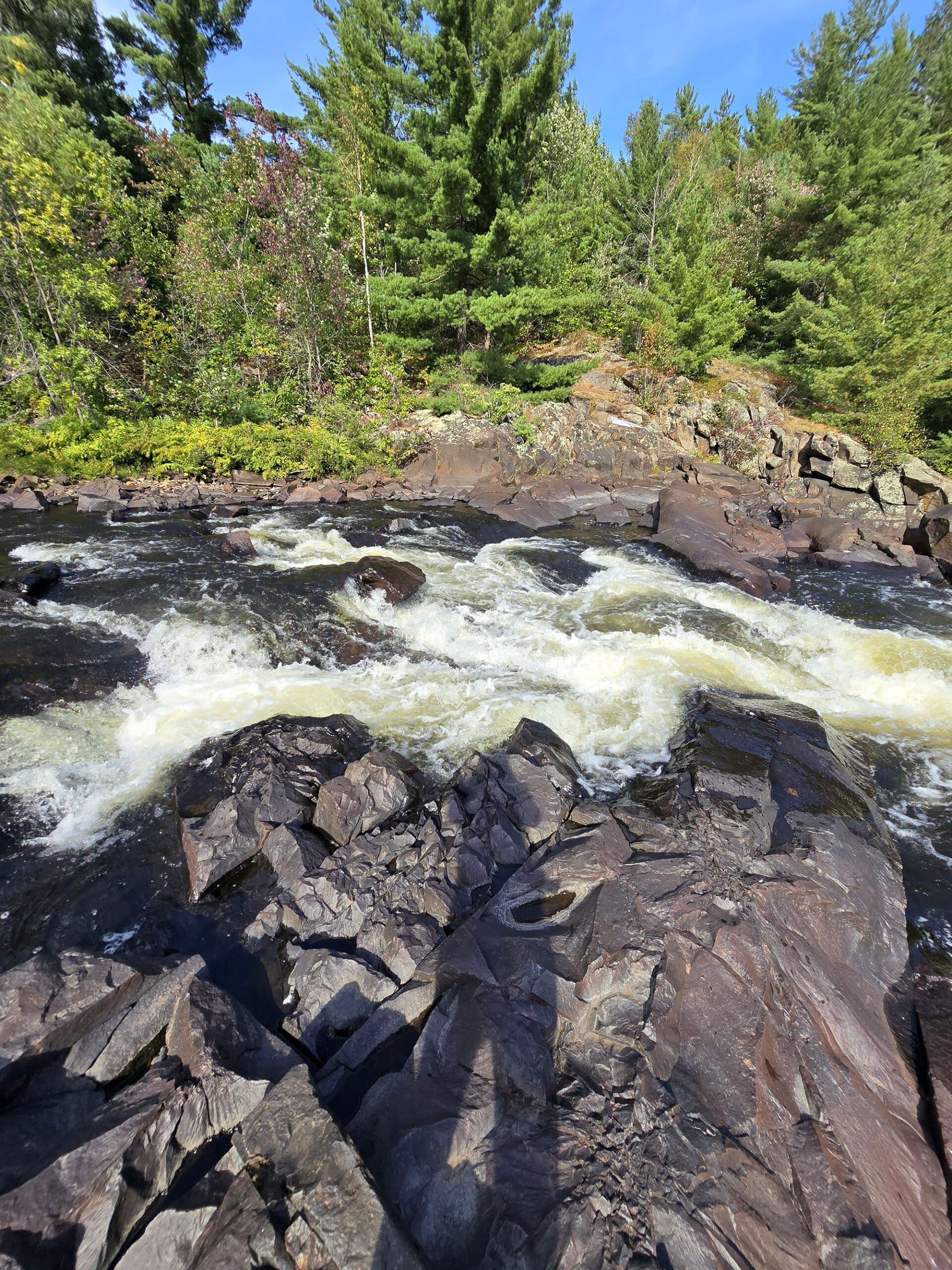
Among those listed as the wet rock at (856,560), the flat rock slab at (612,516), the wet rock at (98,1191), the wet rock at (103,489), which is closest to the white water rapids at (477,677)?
the wet rock at (856,560)

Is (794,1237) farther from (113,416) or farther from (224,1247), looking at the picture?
(113,416)

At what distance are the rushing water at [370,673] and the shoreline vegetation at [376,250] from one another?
740 cm

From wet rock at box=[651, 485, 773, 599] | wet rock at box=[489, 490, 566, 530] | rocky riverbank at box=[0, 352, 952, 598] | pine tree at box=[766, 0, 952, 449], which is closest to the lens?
wet rock at box=[651, 485, 773, 599]

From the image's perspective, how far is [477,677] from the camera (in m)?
7.56

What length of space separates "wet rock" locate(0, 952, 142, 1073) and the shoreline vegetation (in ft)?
52.2

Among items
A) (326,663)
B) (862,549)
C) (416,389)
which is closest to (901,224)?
(862,549)

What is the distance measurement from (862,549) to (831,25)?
25534 millimetres

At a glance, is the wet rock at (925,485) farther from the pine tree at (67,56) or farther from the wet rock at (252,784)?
the pine tree at (67,56)

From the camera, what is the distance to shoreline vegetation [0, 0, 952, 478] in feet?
50.3

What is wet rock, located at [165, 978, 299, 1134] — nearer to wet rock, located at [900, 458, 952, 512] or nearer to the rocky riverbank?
the rocky riverbank

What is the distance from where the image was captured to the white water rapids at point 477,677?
583 cm

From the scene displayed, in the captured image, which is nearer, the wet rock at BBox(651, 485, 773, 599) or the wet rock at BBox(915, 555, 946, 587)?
the wet rock at BBox(651, 485, 773, 599)

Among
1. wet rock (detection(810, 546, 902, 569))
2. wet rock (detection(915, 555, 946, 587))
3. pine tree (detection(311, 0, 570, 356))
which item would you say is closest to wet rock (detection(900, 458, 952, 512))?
wet rock (detection(915, 555, 946, 587))

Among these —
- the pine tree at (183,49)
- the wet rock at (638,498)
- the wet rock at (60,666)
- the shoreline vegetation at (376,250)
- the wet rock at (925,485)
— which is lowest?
the wet rock at (60,666)
